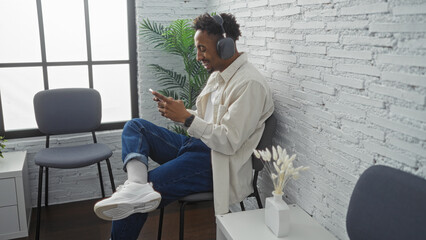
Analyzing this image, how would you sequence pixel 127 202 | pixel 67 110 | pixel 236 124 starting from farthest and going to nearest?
pixel 67 110 < pixel 236 124 < pixel 127 202

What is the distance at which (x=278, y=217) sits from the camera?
4.91 feet

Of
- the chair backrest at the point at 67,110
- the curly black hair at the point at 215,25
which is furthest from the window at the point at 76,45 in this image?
the curly black hair at the point at 215,25

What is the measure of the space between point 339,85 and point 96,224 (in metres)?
1.98

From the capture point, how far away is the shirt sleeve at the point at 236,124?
69.8 inches

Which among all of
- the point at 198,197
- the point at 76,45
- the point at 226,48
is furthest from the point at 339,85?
the point at 76,45

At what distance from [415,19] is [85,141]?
2.54m

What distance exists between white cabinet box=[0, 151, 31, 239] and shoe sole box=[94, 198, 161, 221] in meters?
1.05

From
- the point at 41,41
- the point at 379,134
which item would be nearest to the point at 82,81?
the point at 41,41

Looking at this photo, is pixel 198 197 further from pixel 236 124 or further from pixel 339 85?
pixel 339 85

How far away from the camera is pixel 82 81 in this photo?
3.63 meters

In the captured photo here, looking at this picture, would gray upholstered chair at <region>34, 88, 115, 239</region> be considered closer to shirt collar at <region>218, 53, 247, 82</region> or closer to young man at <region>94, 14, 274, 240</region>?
young man at <region>94, 14, 274, 240</region>

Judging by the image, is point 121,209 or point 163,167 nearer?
point 121,209

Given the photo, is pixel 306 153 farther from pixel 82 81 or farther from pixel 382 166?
pixel 82 81

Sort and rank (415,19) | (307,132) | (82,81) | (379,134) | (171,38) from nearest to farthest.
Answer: (415,19) < (379,134) < (307,132) < (171,38) < (82,81)
